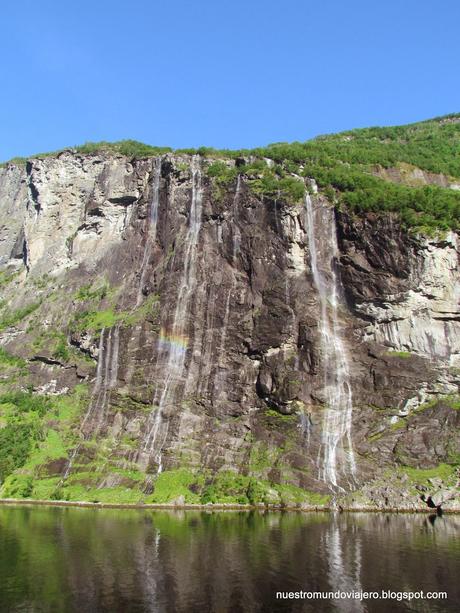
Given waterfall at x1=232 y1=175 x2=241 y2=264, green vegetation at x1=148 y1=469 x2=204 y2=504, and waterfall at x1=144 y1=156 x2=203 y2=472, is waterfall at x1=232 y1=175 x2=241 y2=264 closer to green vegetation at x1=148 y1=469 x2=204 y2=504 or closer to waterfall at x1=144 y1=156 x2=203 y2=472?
waterfall at x1=144 y1=156 x2=203 y2=472

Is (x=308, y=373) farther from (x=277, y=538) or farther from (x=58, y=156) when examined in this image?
(x=58, y=156)

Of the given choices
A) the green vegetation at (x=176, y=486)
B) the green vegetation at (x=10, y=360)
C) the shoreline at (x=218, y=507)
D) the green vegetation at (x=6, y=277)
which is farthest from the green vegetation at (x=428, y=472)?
the green vegetation at (x=6, y=277)

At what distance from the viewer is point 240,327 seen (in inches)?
2343

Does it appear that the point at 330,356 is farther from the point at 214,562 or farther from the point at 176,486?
the point at 214,562

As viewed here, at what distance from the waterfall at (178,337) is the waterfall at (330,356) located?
1362cm

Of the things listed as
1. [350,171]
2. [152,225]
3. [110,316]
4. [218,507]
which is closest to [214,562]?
[218,507]

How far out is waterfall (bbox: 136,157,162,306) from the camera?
67.5 m

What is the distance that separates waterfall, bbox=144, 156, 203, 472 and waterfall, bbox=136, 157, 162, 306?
555cm

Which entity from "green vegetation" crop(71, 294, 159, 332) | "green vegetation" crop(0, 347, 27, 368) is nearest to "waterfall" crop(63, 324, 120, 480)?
"green vegetation" crop(71, 294, 159, 332)

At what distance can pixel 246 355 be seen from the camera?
191 feet

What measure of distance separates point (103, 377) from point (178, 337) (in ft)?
30.3

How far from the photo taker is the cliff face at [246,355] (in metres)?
50.5

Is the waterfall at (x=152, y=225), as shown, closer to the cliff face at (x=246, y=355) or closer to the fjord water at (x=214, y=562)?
the cliff face at (x=246, y=355)

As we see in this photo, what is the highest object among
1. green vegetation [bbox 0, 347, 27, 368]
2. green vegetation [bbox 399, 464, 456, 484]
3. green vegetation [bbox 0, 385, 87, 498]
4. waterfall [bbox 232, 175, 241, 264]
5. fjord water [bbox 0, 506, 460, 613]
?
waterfall [bbox 232, 175, 241, 264]
